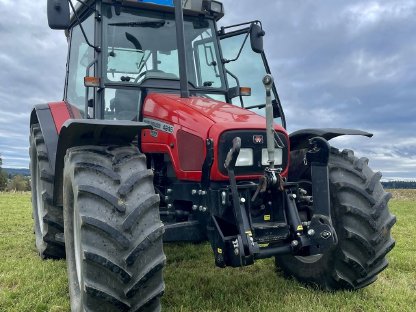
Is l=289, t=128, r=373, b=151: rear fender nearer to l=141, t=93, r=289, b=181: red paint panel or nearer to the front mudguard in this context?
the front mudguard

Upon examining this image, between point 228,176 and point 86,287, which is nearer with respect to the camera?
point 86,287

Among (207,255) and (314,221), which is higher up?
(314,221)

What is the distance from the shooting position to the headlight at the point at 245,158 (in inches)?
136

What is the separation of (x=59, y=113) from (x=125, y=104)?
3.70ft

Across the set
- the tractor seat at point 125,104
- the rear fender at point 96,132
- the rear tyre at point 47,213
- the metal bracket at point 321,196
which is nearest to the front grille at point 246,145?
the metal bracket at point 321,196

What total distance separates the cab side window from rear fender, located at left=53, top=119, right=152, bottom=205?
42.4 inches

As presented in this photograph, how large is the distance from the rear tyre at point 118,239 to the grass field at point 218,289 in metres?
0.82

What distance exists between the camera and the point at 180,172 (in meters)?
3.67

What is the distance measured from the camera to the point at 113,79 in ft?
13.9

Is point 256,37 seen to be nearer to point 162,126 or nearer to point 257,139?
point 162,126

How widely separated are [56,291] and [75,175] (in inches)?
55.5

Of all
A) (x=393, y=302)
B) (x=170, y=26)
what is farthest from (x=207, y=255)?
(x=170, y=26)

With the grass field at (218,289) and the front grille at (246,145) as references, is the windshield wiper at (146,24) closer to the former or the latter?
the front grille at (246,145)

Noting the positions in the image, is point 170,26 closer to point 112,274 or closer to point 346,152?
point 346,152
